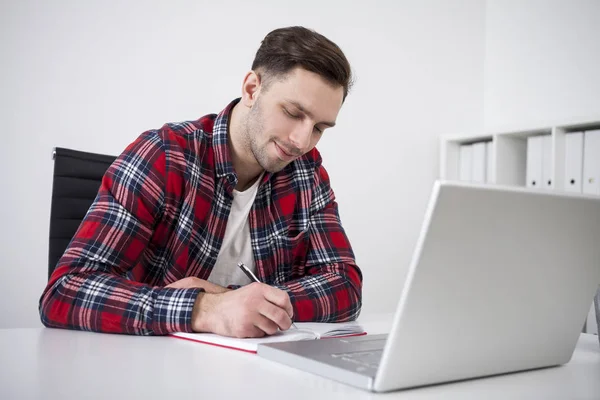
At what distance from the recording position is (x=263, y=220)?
1447mm

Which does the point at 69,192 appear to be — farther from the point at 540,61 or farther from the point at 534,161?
the point at 540,61

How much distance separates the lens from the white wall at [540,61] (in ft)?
9.35

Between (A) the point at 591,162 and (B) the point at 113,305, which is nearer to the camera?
(B) the point at 113,305

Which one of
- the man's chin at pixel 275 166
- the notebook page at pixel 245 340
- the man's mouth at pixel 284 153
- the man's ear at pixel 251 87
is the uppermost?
the man's ear at pixel 251 87

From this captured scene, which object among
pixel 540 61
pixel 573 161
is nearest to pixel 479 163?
pixel 573 161

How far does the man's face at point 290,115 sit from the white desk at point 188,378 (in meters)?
0.59

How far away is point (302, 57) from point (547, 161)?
179cm

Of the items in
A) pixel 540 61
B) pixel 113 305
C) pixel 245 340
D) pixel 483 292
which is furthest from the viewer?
pixel 540 61

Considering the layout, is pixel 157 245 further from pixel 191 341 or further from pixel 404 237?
pixel 404 237

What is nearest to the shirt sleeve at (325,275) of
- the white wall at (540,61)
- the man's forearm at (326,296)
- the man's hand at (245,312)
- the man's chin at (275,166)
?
the man's forearm at (326,296)

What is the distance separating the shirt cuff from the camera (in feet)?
3.20

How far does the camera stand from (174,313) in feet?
3.22

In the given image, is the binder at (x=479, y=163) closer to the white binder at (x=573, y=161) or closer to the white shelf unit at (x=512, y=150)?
the white shelf unit at (x=512, y=150)

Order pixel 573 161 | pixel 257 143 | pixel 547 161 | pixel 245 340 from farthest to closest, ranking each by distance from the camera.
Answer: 1. pixel 547 161
2. pixel 573 161
3. pixel 257 143
4. pixel 245 340
